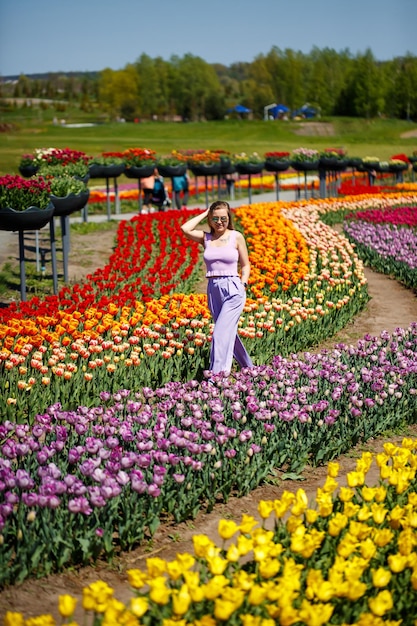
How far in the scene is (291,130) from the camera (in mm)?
76875

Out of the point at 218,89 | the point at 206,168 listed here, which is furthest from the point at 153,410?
the point at 218,89

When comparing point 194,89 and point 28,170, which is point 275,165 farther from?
point 194,89

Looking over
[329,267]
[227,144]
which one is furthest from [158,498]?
[227,144]

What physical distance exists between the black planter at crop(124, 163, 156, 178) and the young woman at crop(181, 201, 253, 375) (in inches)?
542

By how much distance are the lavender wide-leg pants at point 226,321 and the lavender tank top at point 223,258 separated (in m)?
0.07

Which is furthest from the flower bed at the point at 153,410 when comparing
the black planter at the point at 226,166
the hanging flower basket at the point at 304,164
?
the hanging flower basket at the point at 304,164

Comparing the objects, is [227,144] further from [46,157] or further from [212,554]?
[212,554]

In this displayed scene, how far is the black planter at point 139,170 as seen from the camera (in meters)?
21.8

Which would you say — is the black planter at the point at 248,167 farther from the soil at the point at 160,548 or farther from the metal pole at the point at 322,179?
the soil at the point at 160,548

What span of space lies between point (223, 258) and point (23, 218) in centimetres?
381

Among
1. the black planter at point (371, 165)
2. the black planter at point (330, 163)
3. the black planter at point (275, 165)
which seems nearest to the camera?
the black planter at point (275, 165)

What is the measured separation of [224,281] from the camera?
322 inches

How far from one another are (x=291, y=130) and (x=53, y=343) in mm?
71443

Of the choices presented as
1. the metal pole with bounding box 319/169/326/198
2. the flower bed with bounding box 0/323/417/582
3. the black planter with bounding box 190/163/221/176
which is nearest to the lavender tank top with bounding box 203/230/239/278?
the flower bed with bounding box 0/323/417/582
